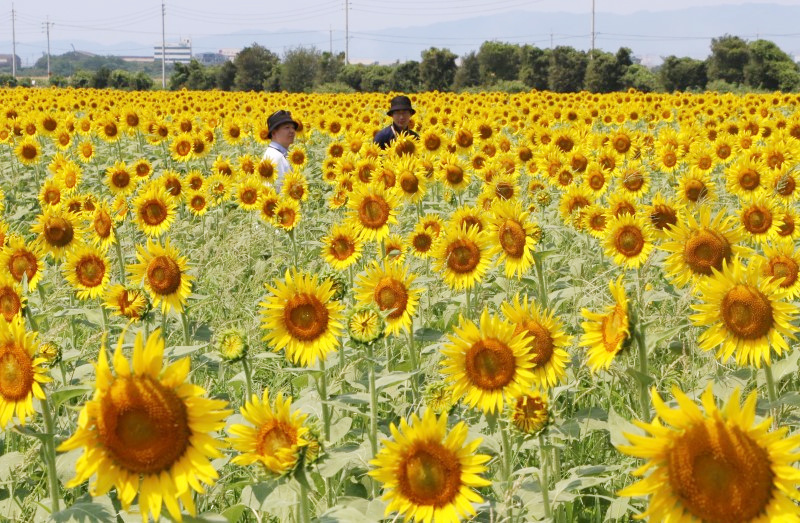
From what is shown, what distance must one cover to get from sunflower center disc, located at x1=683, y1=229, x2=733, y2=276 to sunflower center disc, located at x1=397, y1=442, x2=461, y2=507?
1.92m

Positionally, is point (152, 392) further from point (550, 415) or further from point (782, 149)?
point (782, 149)

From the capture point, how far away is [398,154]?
7980 millimetres

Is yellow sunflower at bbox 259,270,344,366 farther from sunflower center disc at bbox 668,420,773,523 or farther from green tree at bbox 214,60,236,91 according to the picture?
green tree at bbox 214,60,236,91

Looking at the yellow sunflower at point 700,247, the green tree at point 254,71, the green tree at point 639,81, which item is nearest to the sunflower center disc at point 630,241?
the yellow sunflower at point 700,247

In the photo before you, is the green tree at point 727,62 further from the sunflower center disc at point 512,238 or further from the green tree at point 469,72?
the sunflower center disc at point 512,238

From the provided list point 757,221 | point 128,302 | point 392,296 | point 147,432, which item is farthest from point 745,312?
point 128,302

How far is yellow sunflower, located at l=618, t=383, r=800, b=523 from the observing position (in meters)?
1.75

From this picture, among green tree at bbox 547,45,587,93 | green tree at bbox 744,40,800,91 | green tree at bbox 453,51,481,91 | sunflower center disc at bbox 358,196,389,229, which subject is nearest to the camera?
sunflower center disc at bbox 358,196,389,229

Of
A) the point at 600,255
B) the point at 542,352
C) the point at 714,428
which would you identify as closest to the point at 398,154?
the point at 600,255

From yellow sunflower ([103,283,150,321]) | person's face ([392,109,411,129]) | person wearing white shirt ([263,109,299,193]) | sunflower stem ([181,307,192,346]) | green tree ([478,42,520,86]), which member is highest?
green tree ([478,42,520,86])

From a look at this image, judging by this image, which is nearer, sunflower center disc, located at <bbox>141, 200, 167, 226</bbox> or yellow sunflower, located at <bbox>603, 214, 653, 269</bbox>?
yellow sunflower, located at <bbox>603, 214, 653, 269</bbox>

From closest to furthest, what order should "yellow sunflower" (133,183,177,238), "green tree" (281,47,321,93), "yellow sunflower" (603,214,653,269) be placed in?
1. "yellow sunflower" (603,214,653,269)
2. "yellow sunflower" (133,183,177,238)
3. "green tree" (281,47,321,93)

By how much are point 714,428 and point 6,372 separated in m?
1.98

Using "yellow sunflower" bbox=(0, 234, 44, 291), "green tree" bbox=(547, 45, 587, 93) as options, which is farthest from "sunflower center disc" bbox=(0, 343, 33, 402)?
"green tree" bbox=(547, 45, 587, 93)
